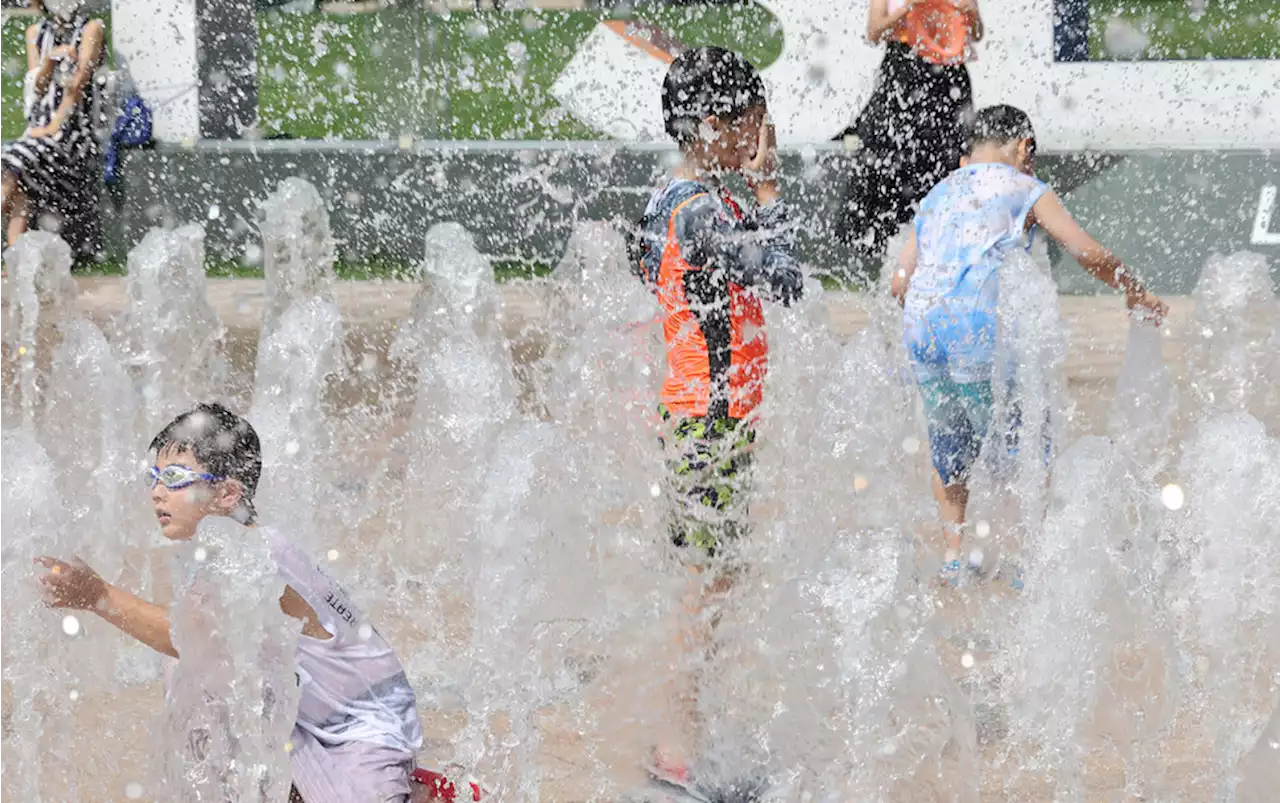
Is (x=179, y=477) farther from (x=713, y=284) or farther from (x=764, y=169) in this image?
(x=764, y=169)

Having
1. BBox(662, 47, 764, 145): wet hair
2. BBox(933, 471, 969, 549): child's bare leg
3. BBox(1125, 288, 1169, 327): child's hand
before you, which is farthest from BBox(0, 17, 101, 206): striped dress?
BBox(662, 47, 764, 145): wet hair

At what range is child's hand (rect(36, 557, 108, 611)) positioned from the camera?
2.67 meters

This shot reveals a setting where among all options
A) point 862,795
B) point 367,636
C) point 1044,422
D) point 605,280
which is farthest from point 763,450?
point 367,636

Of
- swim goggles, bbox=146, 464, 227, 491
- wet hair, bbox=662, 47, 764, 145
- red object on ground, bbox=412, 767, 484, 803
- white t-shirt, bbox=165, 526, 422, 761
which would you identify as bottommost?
red object on ground, bbox=412, 767, 484, 803

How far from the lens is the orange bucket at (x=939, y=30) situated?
26.7 ft

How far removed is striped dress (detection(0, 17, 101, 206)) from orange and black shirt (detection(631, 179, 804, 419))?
241 inches

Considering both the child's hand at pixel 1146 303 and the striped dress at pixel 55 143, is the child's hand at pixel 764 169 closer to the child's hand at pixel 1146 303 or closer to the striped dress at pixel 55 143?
the child's hand at pixel 1146 303

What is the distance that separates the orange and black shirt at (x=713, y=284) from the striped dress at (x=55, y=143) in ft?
20.1

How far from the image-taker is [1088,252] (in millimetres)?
4777

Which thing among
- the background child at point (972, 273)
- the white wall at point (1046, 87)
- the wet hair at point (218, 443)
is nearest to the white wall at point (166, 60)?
the white wall at point (1046, 87)

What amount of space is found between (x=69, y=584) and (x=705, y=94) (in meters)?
1.62

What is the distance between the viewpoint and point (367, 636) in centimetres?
300

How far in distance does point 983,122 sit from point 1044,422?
36.3 inches

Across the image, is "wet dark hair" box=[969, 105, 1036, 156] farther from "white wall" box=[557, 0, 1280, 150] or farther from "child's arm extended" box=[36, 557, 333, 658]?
"white wall" box=[557, 0, 1280, 150]
